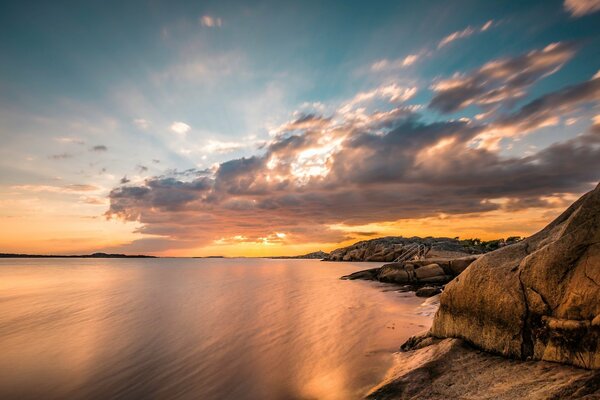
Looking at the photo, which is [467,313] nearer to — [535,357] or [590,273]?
[535,357]

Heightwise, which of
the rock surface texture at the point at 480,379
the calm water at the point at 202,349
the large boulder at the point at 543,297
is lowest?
the calm water at the point at 202,349

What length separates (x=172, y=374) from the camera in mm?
10172

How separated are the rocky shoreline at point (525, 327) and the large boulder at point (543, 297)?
0.02m

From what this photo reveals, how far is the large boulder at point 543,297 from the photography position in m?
5.70

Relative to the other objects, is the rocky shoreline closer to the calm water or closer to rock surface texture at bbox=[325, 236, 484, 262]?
the calm water

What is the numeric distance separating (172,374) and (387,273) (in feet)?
110

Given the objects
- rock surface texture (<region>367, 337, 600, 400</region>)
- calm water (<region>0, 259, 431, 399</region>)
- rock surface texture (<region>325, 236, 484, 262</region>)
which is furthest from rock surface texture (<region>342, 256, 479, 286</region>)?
rock surface texture (<region>325, 236, 484, 262</region>)

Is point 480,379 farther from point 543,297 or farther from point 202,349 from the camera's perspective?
point 202,349

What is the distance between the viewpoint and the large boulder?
5.70 m

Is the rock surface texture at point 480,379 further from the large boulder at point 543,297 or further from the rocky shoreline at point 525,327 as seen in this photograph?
the large boulder at point 543,297

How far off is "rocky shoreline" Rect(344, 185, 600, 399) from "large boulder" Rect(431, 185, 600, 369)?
0.02 m

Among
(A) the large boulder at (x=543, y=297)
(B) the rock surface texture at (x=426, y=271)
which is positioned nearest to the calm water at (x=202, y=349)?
(A) the large boulder at (x=543, y=297)

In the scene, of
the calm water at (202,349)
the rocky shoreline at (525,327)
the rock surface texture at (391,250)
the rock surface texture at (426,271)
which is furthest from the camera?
the rock surface texture at (391,250)

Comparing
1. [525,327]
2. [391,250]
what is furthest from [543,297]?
[391,250]
